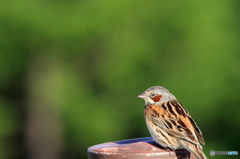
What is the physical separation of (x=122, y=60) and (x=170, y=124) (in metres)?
6.53

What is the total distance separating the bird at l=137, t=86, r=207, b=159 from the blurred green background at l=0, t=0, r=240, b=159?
5.30 metres

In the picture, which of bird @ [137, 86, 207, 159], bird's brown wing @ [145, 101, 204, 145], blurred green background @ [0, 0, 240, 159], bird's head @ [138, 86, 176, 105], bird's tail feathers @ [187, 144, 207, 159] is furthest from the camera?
blurred green background @ [0, 0, 240, 159]

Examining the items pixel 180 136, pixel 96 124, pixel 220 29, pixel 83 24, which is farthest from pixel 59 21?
pixel 180 136

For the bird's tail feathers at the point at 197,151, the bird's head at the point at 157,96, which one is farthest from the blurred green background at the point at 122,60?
the bird's tail feathers at the point at 197,151

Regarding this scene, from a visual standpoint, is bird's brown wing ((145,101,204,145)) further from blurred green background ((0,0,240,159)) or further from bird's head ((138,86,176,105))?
blurred green background ((0,0,240,159))

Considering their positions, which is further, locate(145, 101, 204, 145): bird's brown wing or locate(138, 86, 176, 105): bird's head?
locate(138, 86, 176, 105): bird's head

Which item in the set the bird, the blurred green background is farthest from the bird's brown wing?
the blurred green background

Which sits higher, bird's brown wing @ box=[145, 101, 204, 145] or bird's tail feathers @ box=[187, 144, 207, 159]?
bird's brown wing @ box=[145, 101, 204, 145]

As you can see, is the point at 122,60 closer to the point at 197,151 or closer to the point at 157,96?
the point at 157,96

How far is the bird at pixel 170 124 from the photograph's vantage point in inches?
154

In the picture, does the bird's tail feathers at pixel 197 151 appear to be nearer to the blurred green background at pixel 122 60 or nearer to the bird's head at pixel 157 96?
the bird's head at pixel 157 96

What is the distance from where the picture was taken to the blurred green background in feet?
33.7

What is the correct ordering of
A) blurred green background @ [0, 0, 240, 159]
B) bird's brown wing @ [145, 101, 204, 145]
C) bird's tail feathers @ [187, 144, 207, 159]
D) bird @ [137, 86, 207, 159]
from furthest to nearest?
blurred green background @ [0, 0, 240, 159] < bird's brown wing @ [145, 101, 204, 145] < bird @ [137, 86, 207, 159] < bird's tail feathers @ [187, 144, 207, 159]

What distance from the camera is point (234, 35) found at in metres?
10.4
